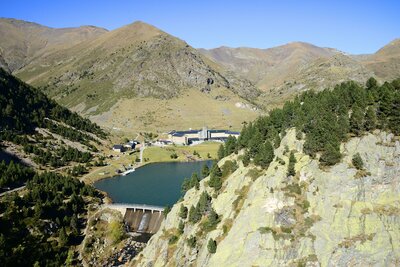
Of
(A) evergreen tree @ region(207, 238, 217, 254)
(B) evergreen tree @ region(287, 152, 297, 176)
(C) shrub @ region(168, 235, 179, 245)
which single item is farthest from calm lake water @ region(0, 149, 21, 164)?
(B) evergreen tree @ region(287, 152, 297, 176)

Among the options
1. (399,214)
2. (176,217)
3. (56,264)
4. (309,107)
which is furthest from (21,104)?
(399,214)

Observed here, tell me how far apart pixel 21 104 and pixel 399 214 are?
647ft

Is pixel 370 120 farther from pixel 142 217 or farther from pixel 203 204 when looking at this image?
pixel 142 217

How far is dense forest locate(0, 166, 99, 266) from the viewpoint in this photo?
88.5 metres

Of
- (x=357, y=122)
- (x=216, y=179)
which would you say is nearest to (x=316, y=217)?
(x=357, y=122)

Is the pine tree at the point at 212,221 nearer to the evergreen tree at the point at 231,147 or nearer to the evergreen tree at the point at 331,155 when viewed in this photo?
the evergreen tree at the point at 331,155

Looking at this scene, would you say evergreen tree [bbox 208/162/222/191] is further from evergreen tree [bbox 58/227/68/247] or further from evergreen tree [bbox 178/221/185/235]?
evergreen tree [bbox 58/227/68/247]

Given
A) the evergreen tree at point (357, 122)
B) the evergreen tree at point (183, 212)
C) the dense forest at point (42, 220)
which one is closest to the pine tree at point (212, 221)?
the evergreen tree at point (183, 212)

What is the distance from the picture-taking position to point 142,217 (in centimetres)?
11356

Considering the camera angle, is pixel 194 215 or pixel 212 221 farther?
pixel 194 215

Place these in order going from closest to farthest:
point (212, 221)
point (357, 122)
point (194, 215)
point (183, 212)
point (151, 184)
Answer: point (357, 122) → point (212, 221) → point (194, 215) → point (183, 212) → point (151, 184)

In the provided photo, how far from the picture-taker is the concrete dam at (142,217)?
360ft

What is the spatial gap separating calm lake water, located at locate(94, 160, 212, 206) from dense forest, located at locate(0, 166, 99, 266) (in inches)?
572

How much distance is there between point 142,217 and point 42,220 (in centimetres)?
2959
